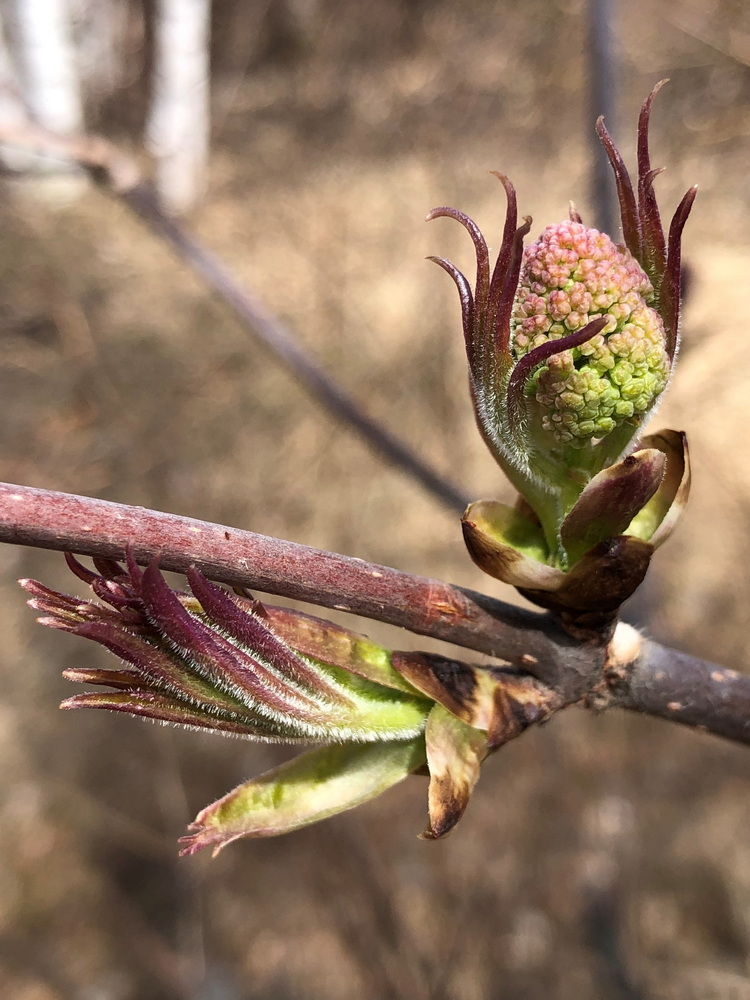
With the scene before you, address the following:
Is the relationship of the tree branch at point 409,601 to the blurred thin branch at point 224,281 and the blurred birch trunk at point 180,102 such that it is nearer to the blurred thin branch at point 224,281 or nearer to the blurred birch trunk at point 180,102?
the blurred thin branch at point 224,281

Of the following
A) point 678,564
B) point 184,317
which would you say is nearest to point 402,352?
point 184,317

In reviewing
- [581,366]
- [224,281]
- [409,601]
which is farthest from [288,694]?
[224,281]

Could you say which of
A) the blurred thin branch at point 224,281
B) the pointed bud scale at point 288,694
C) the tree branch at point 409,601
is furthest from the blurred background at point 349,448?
the pointed bud scale at point 288,694

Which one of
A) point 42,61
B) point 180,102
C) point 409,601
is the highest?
point 180,102

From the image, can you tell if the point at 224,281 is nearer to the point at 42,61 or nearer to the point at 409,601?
the point at 409,601

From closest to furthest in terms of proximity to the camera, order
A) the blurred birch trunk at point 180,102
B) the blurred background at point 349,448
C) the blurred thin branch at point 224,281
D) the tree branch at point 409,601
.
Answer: the tree branch at point 409,601
the blurred thin branch at point 224,281
the blurred background at point 349,448
the blurred birch trunk at point 180,102

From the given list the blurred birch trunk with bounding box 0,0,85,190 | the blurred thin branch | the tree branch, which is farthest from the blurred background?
the tree branch

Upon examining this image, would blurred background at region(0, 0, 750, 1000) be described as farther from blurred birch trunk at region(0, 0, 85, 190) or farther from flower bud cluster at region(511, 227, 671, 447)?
Result: flower bud cluster at region(511, 227, 671, 447)

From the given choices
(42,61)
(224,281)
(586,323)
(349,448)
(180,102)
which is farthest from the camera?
(180,102)
